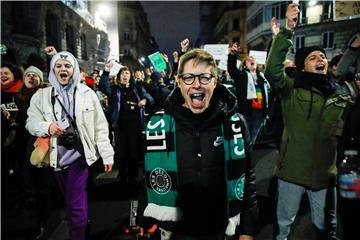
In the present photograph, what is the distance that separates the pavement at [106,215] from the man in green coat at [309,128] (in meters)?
0.88

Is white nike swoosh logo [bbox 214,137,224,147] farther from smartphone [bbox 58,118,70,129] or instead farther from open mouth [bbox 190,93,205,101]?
smartphone [bbox 58,118,70,129]

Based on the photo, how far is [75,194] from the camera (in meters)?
3.24

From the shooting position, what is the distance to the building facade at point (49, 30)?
1742 cm

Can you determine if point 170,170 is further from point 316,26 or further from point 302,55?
point 316,26

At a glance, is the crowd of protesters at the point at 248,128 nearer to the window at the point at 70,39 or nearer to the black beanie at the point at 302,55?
the black beanie at the point at 302,55

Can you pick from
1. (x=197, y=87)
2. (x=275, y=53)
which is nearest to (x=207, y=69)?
(x=197, y=87)

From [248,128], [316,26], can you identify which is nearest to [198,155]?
[248,128]

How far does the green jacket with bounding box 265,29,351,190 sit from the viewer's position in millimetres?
2824

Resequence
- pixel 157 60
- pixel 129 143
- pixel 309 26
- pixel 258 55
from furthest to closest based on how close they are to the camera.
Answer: pixel 309 26
pixel 157 60
pixel 258 55
pixel 129 143

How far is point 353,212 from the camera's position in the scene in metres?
2.51

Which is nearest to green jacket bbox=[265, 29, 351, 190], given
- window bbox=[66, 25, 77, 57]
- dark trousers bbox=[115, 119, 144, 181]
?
dark trousers bbox=[115, 119, 144, 181]

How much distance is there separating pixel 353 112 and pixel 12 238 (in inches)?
157

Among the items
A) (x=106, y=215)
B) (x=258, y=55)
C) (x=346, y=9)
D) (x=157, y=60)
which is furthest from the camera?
(x=157, y=60)

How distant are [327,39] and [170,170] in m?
33.3
